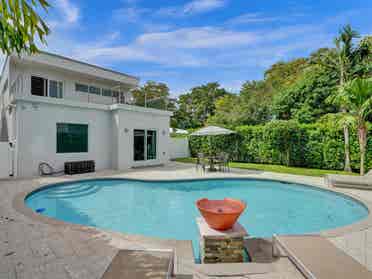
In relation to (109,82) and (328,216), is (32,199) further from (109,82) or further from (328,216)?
(109,82)

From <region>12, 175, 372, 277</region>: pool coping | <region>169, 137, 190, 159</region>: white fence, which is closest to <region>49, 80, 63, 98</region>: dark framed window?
<region>12, 175, 372, 277</region>: pool coping

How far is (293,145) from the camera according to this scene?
48.3 feet

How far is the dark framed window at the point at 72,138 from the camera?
11.9 meters

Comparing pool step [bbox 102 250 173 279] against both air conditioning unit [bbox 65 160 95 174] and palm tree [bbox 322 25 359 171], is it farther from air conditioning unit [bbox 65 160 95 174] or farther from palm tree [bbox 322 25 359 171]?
palm tree [bbox 322 25 359 171]

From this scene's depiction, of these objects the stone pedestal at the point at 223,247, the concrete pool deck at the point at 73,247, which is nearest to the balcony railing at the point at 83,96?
the concrete pool deck at the point at 73,247

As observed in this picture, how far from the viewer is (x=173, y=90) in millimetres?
37375

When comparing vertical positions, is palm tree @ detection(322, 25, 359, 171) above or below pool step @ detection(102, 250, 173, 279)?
above

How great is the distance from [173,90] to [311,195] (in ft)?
103

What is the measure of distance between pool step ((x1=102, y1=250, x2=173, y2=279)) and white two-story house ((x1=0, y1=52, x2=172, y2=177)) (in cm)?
1053

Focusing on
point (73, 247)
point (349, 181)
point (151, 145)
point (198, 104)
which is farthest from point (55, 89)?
A: point (198, 104)

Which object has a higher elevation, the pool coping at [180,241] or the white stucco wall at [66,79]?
the white stucco wall at [66,79]

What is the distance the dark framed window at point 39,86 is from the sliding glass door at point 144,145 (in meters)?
6.19

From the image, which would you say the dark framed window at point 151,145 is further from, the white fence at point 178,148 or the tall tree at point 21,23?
the tall tree at point 21,23

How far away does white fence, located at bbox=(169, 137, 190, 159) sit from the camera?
2015 cm
